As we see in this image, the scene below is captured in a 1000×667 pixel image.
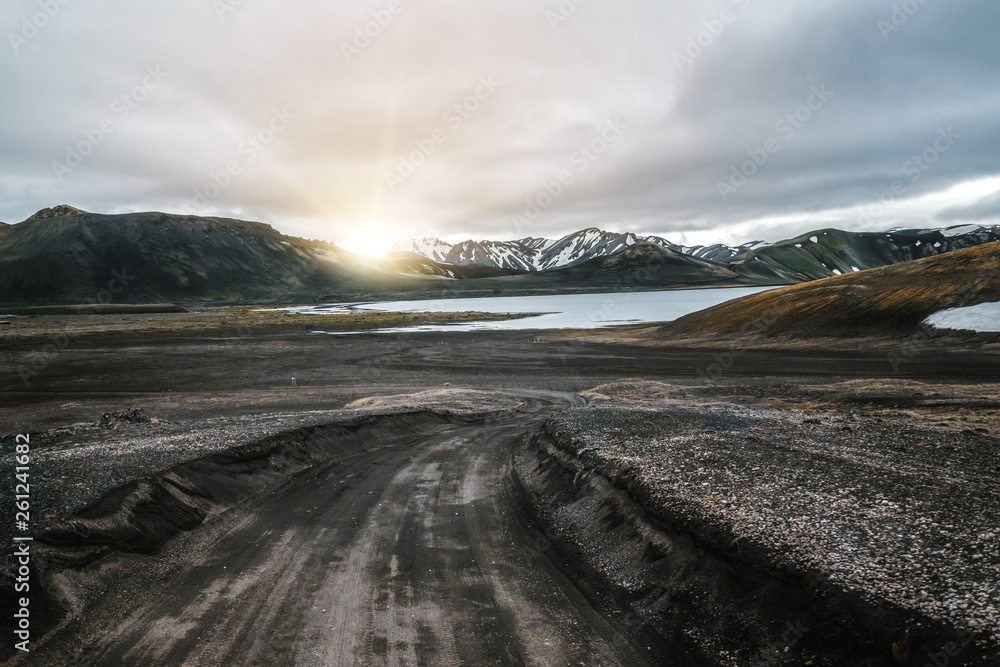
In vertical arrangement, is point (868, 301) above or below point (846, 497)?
above

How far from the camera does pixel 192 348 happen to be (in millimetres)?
55125

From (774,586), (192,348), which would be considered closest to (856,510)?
(774,586)

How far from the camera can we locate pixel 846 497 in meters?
7.98

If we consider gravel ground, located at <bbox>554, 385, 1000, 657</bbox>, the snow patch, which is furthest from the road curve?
the snow patch

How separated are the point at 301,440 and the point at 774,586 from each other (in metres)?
12.5

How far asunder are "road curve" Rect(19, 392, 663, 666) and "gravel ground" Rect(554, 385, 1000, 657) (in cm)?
231

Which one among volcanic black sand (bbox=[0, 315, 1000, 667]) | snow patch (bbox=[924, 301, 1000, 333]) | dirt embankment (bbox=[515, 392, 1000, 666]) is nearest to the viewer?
dirt embankment (bbox=[515, 392, 1000, 666])

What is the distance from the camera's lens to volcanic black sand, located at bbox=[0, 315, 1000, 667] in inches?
224

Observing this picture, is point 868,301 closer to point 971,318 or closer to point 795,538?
point 971,318

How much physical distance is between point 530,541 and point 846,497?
5.19m

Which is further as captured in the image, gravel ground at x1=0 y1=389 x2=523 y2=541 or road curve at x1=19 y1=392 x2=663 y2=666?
gravel ground at x1=0 y1=389 x2=523 y2=541

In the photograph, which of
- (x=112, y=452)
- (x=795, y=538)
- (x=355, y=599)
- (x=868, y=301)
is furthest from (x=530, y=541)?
(x=868, y=301)

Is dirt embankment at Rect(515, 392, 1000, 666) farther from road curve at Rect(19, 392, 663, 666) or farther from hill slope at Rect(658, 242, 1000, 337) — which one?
hill slope at Rect(658, 242, 1000, 337)

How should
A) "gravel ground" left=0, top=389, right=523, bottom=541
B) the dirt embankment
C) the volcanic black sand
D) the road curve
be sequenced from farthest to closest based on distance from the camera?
1. "gravel ground" left=0, top=389, right=523, bottom=541
2. the road curve
3. the volcanic black sand
4. the dirt embankment
